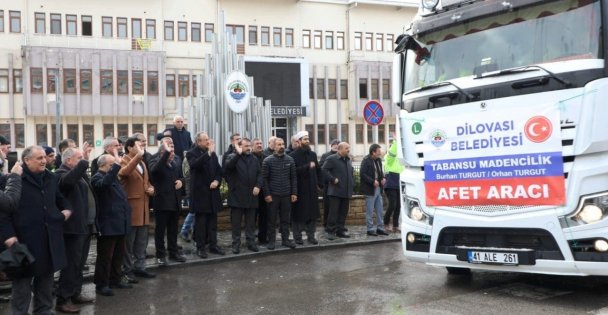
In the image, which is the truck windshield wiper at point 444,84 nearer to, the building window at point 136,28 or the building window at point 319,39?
the building window at point 136,28

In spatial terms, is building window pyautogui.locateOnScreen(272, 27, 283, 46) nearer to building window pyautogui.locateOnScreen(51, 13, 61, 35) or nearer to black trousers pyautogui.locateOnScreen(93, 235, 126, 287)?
building window pyautogui.locateOnScreen(51, 13, 61, 35)

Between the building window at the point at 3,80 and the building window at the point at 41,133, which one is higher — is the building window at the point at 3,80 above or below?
above

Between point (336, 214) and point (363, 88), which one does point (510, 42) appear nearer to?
point (336, 214)

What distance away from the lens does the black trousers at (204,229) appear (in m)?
9.59

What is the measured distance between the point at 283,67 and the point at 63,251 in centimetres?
3626

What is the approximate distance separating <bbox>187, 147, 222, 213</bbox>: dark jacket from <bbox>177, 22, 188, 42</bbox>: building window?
34.9m

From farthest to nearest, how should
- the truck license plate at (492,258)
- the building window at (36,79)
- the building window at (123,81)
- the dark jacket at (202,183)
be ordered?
the building window at (123,81) → the building window at (36,79) → the dark jacket at (202,183) → the truck license plate at (492,258)

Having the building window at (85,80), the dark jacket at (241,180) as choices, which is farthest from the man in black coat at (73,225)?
the building window at (85,80)

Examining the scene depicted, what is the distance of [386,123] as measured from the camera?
163 feet

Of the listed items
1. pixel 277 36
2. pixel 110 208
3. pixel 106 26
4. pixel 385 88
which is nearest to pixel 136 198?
pixel 110 208

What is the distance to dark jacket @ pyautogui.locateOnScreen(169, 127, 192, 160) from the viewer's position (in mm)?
12211

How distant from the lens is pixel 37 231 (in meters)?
5.85

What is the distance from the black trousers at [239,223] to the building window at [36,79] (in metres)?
34.0

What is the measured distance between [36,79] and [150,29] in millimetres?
8501
